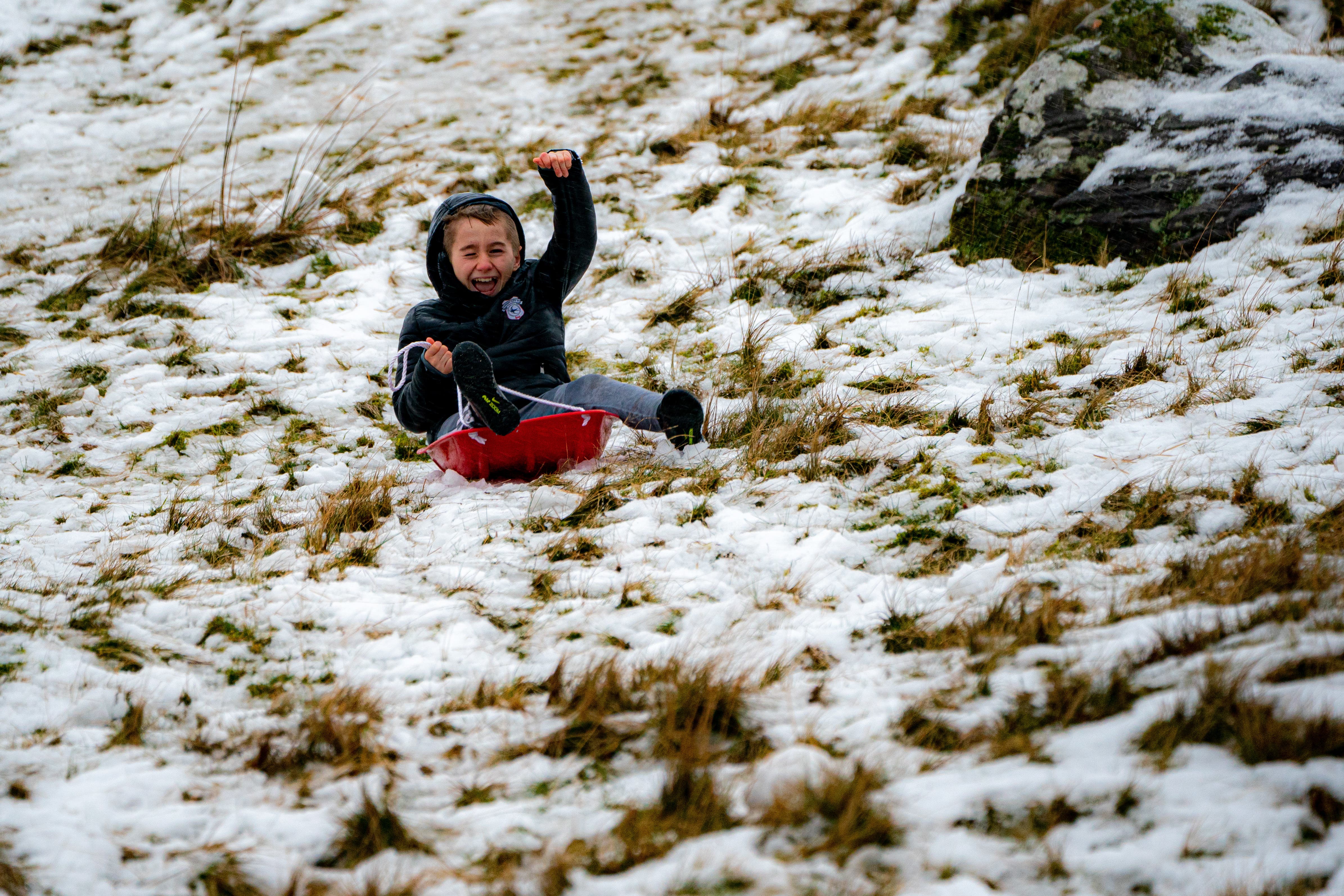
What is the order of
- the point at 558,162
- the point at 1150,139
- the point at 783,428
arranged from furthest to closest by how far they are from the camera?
the point at 1150,139 < the point at 558,162 < the point at 783,428

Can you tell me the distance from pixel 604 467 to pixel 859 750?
5.99 ft

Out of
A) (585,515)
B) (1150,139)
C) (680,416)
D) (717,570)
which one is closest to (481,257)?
(680,416)

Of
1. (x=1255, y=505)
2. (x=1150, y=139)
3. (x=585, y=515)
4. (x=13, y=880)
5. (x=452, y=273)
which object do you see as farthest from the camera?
(x=1150, y=139)

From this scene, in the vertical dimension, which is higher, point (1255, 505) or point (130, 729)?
point (1255, 505)

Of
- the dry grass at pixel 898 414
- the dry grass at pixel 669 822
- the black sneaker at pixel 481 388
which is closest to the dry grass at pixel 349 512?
the black sneaker at pixel 481 388

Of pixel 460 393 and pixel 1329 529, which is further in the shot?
pixel 460 393

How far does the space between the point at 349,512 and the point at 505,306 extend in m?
1.16

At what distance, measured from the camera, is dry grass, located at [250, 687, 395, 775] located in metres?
2.12

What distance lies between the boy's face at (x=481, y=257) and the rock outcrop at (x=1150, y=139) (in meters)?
2.68

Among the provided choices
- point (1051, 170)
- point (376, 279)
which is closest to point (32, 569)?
point (376, 279)

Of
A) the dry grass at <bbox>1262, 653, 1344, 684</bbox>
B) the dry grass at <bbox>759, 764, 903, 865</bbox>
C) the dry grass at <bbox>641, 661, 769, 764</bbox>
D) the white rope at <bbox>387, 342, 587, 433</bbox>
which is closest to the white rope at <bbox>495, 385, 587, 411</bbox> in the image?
the white rope at <bbox>387, 342, 587, 433</bbox>

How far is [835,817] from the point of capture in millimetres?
1827

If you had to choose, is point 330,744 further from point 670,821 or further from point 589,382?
point 589,382

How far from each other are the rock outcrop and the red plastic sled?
2.69 m
